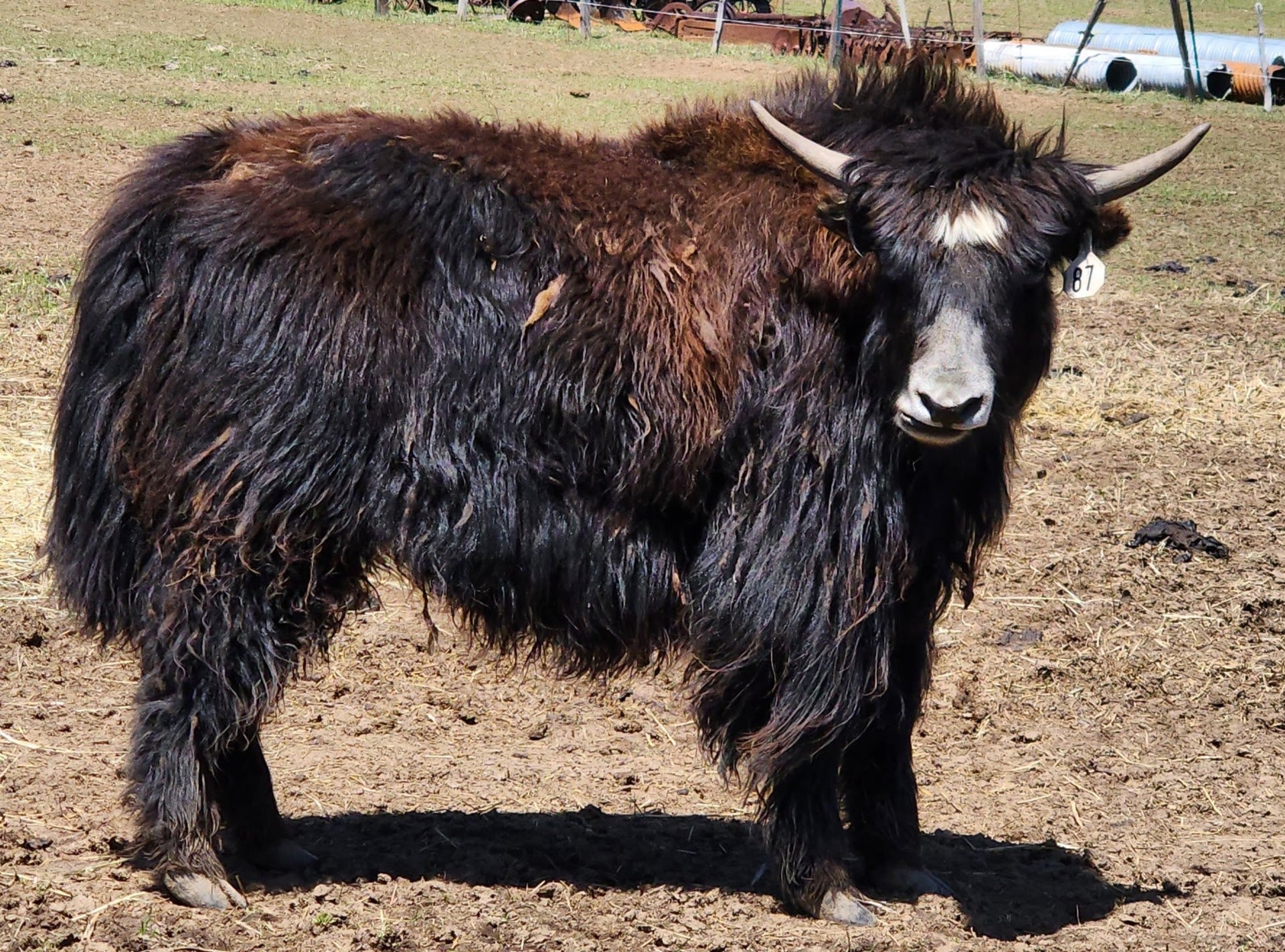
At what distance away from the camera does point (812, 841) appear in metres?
4.21

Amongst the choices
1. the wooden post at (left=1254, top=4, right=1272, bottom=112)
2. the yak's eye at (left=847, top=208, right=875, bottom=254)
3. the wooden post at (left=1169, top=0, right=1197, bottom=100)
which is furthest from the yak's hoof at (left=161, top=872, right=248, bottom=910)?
the wooden post at (left=1169, top=0, right=1197, bottom=100)

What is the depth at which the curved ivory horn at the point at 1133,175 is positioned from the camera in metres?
4.02

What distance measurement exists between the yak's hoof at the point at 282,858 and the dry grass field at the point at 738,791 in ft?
0.23

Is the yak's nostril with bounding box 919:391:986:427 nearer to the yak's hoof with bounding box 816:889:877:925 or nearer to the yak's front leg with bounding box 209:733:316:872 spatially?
the yak's hoof with bounding box 816:889:877:925

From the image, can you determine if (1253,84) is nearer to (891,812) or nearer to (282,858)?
(891,812)

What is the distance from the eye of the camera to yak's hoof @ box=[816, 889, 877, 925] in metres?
4.23

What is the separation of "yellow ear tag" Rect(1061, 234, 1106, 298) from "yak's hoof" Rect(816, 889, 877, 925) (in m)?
1.89

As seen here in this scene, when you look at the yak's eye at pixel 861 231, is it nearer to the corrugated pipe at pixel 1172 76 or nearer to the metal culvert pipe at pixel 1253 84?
the metal culvert pipe at pixel 1253 84

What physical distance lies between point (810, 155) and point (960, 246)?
0.50 metres

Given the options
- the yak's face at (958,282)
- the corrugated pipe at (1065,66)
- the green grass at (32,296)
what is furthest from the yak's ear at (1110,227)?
the corrugated pipe at (1065,66)

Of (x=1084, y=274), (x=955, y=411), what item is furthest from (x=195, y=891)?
(x=1084, y=274)

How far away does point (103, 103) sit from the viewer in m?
15.3

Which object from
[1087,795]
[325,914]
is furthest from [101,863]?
[1087,795]

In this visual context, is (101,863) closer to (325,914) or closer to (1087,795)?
(325,914)
